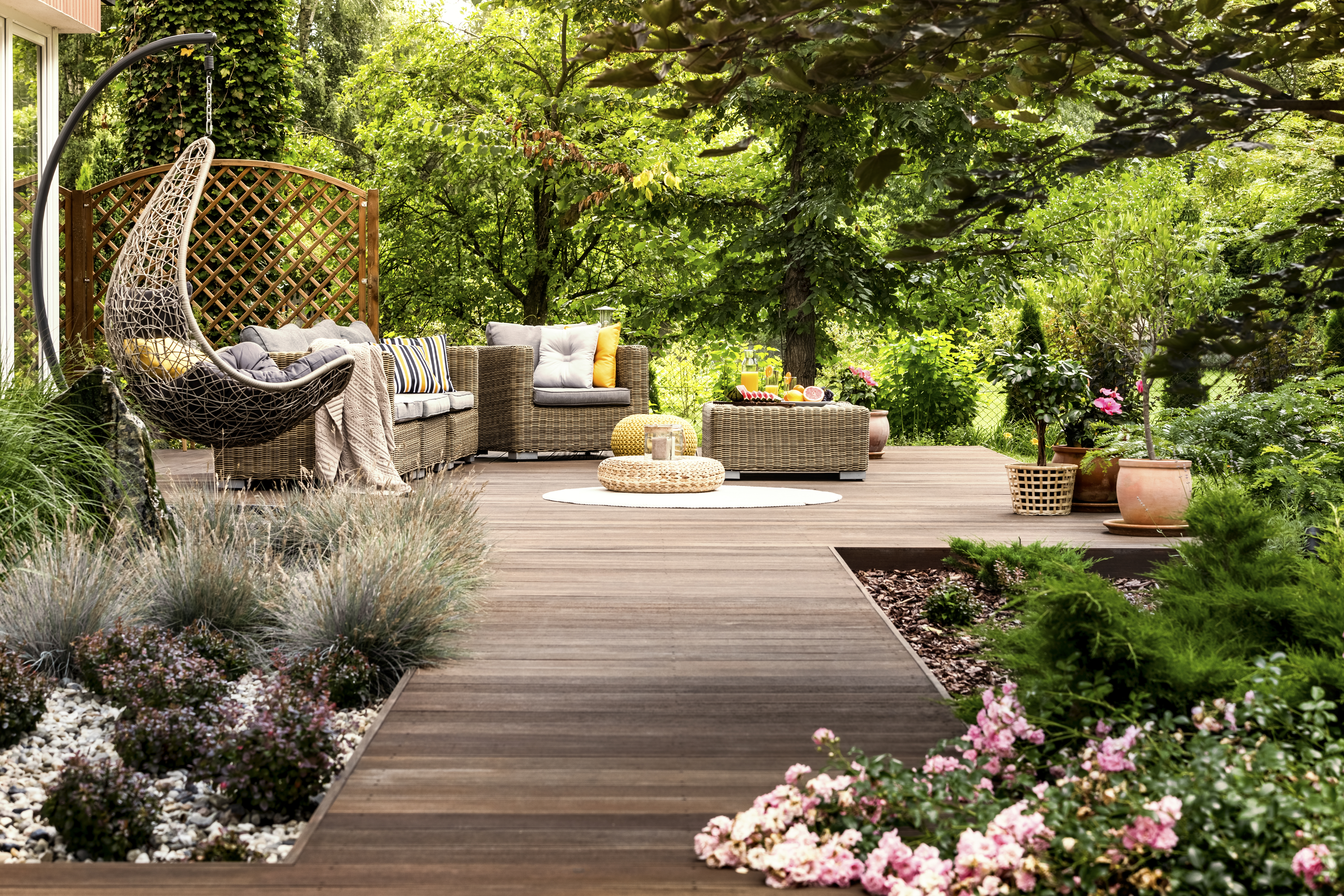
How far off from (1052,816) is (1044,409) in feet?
13.3

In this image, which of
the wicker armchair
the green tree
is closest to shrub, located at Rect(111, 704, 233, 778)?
the wicker armchair

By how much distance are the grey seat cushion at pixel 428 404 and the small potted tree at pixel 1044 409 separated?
3.01 metres

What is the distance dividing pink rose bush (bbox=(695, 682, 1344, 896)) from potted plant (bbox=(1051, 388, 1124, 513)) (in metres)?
3.79

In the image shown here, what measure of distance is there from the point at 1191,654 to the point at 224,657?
1.97 meters

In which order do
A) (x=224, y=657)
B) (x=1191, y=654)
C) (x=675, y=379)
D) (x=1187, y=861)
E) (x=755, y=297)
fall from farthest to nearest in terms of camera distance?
(x=675, y=379), (x=755, y=297), (x=224, y=657), (x=1191, y=654), (x=1187, y=861)

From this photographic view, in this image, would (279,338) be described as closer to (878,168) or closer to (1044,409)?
(1044,409)

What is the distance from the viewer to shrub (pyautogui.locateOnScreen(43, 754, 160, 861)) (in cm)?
168

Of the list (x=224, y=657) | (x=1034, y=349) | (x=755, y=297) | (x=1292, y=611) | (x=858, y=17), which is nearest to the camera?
(x=858, y=17)

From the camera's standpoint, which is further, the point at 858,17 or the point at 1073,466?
the point at 1073,466

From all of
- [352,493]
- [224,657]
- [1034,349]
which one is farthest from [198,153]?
[1034,349]

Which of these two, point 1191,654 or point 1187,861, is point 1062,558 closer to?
point 1191,654

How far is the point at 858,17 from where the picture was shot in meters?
1.63

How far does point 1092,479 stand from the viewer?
5.42m

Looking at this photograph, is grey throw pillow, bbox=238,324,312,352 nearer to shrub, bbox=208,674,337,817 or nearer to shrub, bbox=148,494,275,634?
shrub, bbox=148,494,275,634
